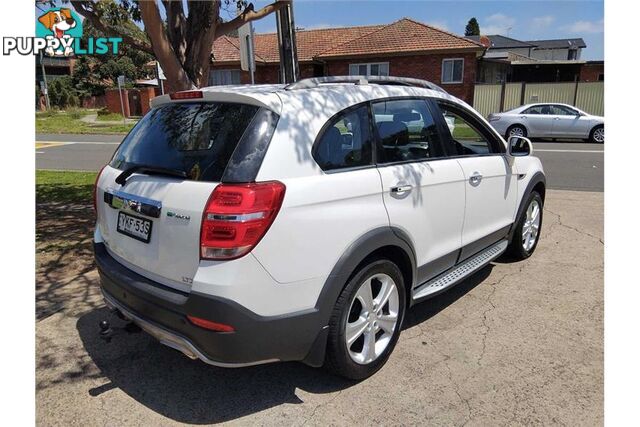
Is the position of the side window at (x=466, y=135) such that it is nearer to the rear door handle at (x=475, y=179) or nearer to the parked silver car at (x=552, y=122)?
the rear door handle at (x=475, y=179)

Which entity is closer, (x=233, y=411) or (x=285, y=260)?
(x=285, y=260)

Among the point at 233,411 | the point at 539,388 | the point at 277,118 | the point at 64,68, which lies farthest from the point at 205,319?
the point at 64,68

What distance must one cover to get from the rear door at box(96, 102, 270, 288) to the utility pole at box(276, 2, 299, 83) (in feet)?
13.1

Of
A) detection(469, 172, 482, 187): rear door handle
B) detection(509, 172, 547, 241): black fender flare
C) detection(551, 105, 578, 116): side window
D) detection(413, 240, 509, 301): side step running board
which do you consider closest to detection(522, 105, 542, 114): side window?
detection(551, 105, 578, 116): side window

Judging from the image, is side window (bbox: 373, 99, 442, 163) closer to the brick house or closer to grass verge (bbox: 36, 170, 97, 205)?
grass verge (bbox: 36, 170, 97, 205)

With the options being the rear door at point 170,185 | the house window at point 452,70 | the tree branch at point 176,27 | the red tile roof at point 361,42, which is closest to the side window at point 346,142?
the rear door at point 170,185

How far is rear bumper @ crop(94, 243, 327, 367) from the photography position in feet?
7.57

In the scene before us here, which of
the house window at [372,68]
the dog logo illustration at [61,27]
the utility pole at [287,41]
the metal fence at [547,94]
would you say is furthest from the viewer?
the house window at [372,68]

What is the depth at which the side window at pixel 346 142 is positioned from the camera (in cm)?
261

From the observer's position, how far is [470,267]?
3.82m

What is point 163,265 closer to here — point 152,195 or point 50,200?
point 152,195

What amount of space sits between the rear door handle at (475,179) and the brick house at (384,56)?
22.9m

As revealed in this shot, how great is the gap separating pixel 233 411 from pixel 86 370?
1.11 meters

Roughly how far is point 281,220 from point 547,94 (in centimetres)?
2472
